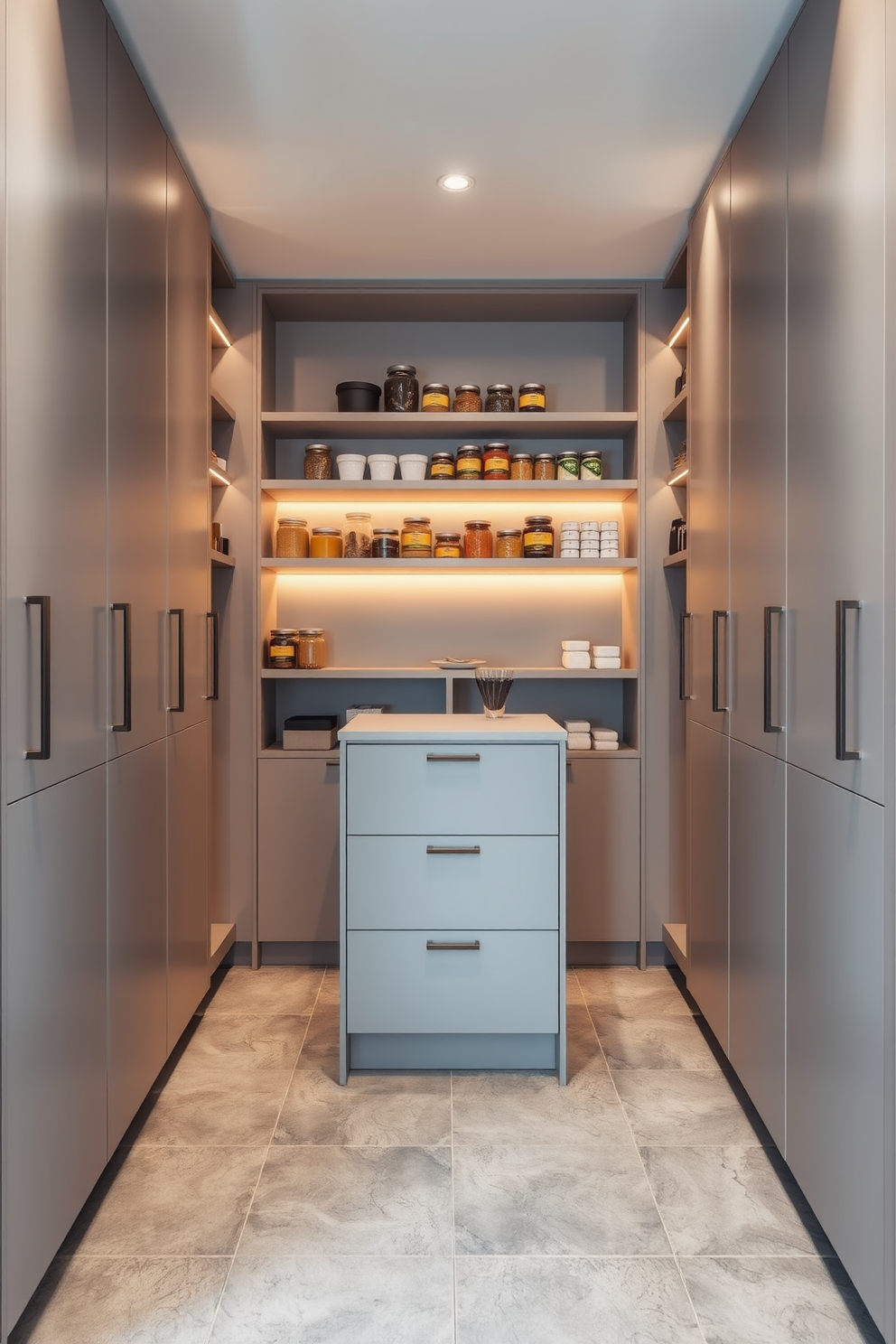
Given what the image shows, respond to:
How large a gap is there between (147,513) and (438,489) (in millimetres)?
1446

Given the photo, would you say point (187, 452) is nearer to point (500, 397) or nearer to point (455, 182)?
point (455, 182)

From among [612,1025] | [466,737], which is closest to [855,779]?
[466,737]

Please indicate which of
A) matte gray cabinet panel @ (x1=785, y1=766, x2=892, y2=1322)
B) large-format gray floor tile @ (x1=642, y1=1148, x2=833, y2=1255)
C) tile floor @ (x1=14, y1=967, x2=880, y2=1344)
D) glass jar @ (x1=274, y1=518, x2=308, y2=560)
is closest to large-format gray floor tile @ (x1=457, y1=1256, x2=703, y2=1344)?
tile floor @ (x1=14, y1=967, x2=880, y2=1344)

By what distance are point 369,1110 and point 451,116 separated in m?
2.57

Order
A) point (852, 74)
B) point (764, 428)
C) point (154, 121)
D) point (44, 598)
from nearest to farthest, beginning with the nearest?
point (44, 598) < point (852, 74) < point (764, 428) < point (154, 121)

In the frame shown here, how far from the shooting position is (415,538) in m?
3.44

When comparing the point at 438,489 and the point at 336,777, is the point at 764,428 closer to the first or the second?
the point at 438,489

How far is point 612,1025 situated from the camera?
9.19 feet

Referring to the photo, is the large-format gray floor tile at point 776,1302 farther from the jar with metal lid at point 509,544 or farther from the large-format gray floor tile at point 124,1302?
the jar with metal lid at point 509,544

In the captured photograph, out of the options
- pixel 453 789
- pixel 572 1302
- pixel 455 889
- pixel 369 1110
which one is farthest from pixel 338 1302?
pixel 453 789

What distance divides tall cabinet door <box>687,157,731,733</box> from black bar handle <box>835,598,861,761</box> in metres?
0.83

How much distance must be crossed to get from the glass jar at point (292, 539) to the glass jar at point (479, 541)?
2.08 feet

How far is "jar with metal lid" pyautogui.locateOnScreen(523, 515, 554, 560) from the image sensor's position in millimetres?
3426

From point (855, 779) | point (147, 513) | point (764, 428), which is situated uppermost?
point (764, 428)
